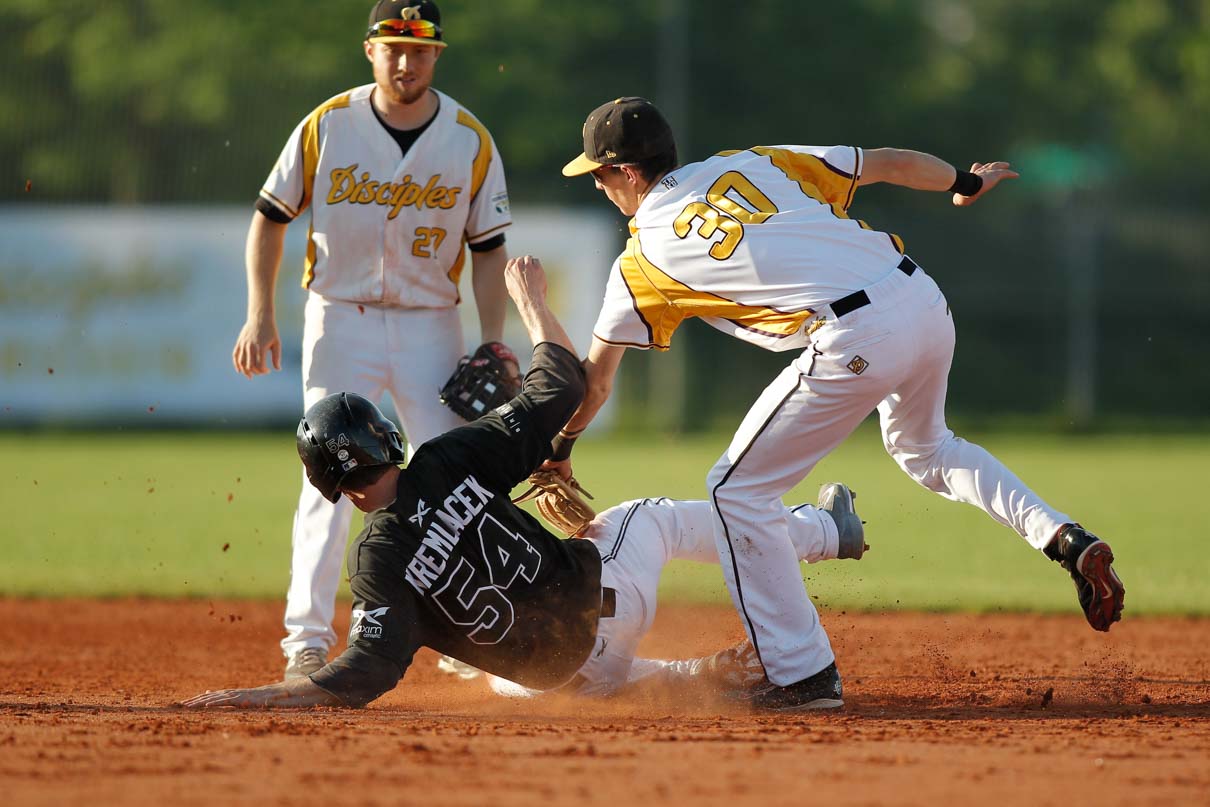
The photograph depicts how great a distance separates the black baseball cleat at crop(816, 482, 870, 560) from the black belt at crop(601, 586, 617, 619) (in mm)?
1017

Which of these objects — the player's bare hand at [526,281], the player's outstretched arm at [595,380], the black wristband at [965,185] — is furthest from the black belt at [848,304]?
the player's bare hand at [526,281]

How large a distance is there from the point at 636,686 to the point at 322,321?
78.7 inches

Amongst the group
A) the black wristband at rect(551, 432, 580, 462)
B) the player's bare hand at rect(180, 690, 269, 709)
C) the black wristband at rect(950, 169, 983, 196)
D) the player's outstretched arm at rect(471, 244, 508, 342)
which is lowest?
the player's bare hand at rect(180, 690, 269, 709)

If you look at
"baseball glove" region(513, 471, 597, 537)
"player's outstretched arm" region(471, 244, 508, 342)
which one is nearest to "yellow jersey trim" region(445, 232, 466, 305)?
"player's outstretched arm" region(471, 244, 508, 342)

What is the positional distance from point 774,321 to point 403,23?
1.98m

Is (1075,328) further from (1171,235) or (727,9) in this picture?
(727,9)

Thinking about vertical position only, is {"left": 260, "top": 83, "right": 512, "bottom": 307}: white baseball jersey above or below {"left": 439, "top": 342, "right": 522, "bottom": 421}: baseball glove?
above

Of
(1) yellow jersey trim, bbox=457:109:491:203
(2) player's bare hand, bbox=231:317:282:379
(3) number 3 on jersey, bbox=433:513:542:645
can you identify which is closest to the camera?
(3) number 3 on jersey, bbox=433:513:542:645

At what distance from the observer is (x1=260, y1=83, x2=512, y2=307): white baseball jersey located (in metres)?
5.88

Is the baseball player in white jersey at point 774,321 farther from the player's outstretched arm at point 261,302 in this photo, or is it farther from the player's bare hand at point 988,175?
the player's outstretched arm at point 261,302

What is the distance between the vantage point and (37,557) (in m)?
9.81

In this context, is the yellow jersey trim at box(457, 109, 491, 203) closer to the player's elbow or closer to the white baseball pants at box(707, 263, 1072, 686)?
the player's elbow

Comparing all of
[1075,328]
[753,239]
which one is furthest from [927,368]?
[1075,328]

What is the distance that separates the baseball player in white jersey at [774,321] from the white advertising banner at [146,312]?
1273 centimetres
